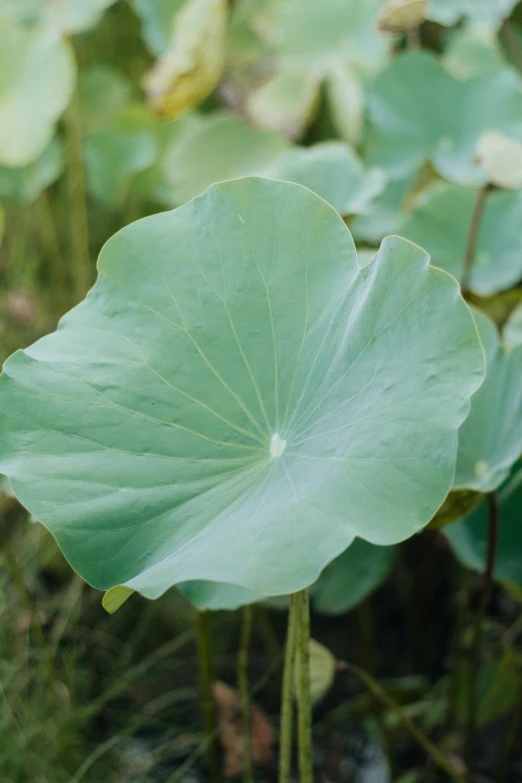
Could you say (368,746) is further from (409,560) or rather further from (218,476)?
(218,476)

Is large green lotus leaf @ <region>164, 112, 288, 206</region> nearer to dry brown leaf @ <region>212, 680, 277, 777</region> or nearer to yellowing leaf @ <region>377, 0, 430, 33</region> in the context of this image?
yellowing leaf @ <region>377, 0, 430, 33</region>

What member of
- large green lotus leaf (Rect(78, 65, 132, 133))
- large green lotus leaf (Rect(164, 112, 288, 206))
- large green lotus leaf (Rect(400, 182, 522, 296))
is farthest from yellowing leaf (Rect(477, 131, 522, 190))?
large green lotus leaf (Rect(78, 65, 132, 133))

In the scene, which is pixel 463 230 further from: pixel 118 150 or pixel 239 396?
pixel 118 150

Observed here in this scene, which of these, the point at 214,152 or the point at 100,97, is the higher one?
the point at 100,97

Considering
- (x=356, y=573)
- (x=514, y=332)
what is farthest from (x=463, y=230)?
(x=356, y=573)

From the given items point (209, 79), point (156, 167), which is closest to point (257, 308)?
point (209, 79)
